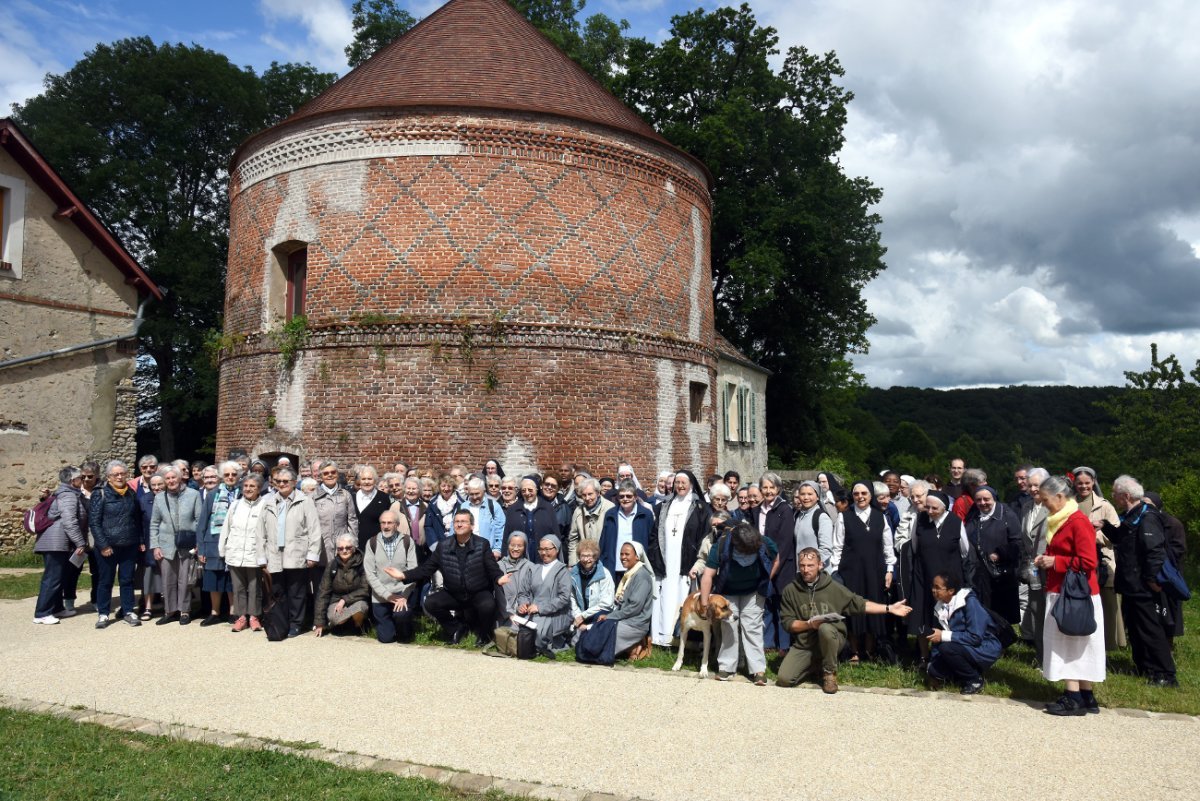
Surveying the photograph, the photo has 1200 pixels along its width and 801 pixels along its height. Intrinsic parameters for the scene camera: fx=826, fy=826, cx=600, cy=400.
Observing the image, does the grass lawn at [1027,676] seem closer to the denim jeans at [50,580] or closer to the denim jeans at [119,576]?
the denim jeans at [119,576]

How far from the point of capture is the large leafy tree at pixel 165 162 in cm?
2488

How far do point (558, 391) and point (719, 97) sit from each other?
15833 millimetres

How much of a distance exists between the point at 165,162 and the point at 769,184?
18918 mm

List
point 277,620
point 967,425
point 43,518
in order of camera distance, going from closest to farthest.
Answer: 1. point 277,620
2. point 43,518
3. point 967,425

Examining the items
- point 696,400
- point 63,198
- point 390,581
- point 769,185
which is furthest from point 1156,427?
point 63,198

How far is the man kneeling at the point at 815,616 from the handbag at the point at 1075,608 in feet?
3.66

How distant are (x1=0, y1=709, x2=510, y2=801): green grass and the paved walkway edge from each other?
0.08 m

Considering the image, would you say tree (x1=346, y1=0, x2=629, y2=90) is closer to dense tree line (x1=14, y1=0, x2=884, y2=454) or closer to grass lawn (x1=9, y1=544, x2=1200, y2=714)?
dense tree line (x1=14, y1=0, x2=884, y2=454)

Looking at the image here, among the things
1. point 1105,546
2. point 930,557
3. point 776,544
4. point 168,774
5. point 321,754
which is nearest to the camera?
point 168,774

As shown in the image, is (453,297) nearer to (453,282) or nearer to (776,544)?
(453,282)

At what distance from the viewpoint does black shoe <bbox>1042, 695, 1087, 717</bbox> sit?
572 cm

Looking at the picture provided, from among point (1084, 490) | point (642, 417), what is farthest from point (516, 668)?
point (642, 417)

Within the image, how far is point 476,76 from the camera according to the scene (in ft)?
50.1

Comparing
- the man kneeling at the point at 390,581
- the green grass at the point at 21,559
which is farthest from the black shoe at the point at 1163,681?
the green grass at the point at 21,559
